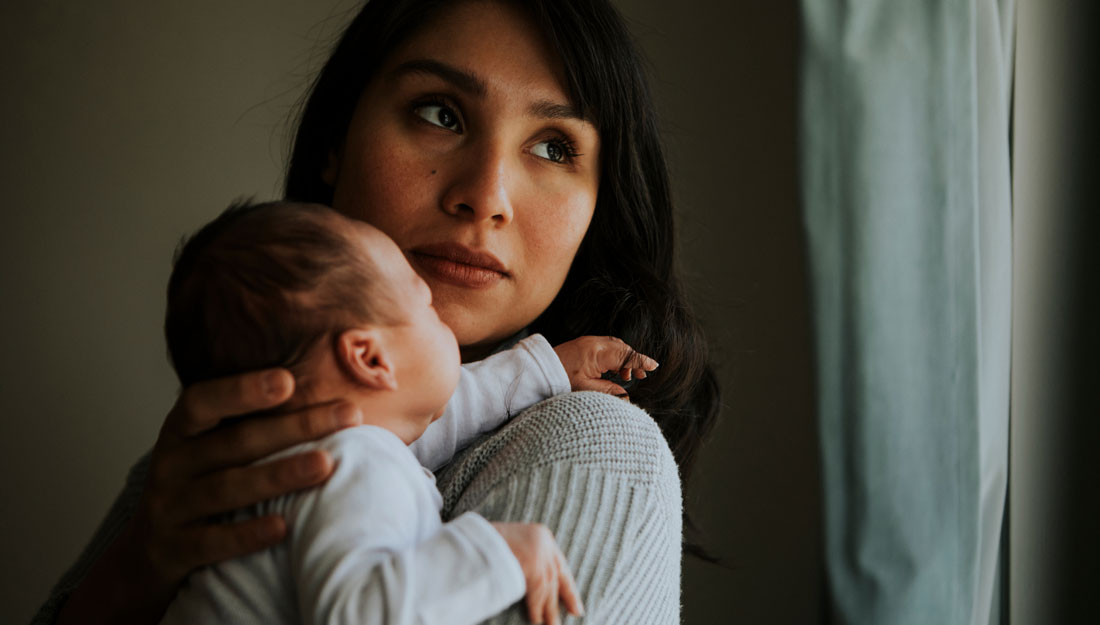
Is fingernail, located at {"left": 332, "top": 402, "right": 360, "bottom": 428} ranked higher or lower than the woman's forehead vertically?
lower

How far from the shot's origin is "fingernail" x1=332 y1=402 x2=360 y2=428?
2.26 ft

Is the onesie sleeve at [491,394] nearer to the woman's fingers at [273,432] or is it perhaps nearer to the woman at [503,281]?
the woman at [503,281]

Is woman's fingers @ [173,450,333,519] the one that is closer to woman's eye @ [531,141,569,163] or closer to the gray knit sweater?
the gray knit sweater

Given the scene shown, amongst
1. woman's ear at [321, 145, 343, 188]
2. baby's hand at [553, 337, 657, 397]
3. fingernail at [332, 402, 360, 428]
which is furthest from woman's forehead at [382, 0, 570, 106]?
fingernail at [332, 402, 360, 428]

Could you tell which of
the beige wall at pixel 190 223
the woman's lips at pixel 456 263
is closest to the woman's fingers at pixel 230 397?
the woman's lips at pixel 456 263

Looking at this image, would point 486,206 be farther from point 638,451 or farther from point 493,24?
point 638,451

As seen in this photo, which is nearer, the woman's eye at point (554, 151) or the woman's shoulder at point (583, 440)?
the woman's shoulder at point (583, 440)

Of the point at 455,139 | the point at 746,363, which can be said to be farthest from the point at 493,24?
the point at 746,363

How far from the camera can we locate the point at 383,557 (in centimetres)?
62

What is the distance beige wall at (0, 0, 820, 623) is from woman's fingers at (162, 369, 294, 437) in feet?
4.98

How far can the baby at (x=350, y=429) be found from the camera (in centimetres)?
62

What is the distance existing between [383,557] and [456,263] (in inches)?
21.7

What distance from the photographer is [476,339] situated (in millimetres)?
1179

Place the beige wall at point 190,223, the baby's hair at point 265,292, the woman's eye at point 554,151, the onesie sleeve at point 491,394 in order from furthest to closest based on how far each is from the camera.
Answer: the beige wall at point 190,223, the woman's eye at point 554,151, the onesie sleeve at point 491,394, the baby's hair at point 265,292
